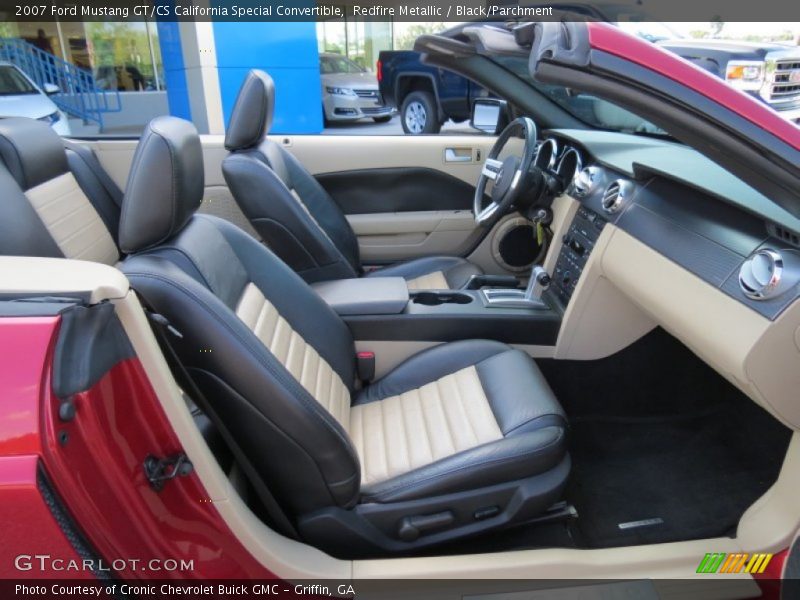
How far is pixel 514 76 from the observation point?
8.50 ft

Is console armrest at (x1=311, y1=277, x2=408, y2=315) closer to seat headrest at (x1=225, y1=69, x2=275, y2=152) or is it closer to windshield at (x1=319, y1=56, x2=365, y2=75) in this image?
seat headrest at (x1=225, y1=69, x2=275, y2=152)

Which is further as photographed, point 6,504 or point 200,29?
point 200,29

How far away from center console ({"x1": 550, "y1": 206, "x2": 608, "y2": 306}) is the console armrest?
1.77 ft

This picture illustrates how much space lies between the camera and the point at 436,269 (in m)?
2.74

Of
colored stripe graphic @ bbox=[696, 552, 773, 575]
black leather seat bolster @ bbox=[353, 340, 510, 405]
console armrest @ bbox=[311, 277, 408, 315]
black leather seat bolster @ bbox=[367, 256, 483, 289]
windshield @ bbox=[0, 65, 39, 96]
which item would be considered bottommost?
black leather seat bolster @ bbox=[367, 256, 483, 289]

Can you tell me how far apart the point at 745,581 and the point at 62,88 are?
34.6 feet

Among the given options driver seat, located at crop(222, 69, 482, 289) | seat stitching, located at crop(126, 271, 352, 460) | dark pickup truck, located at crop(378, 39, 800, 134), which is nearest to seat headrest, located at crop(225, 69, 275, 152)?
driver seat, located at crop(222, 69, 482, 289)

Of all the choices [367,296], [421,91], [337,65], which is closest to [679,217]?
[367,296]

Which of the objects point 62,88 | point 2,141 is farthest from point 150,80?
point 2,141

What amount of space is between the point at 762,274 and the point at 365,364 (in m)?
1.15

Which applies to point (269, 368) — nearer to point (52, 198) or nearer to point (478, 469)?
point (478, 469)

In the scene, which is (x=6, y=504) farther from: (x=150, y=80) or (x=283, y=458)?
(x=150, y=80)

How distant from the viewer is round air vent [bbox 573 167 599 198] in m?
1.98

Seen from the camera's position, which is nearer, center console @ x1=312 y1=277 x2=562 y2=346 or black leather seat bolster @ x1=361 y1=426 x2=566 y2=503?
black leather seat bolster @ x1=361 y1=426 x2=566 y2=503
